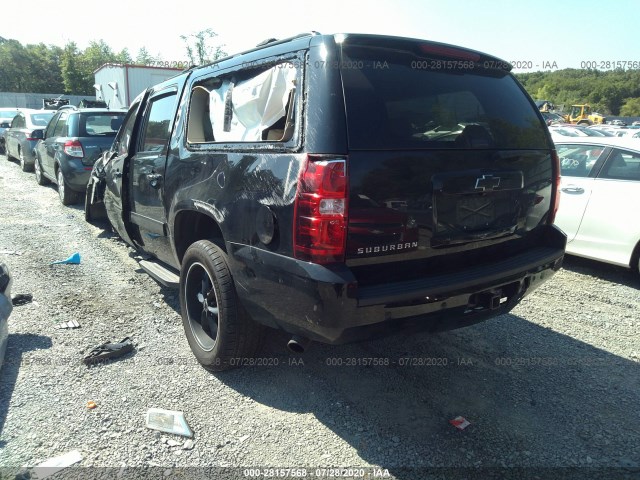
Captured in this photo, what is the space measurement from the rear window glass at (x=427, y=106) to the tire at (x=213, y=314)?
4.15ft

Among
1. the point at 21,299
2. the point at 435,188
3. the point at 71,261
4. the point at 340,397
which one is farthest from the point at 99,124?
the point at 435,188

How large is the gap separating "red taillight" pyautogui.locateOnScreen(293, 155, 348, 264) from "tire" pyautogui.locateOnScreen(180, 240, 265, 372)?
2.88 feet

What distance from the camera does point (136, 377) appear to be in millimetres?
3180

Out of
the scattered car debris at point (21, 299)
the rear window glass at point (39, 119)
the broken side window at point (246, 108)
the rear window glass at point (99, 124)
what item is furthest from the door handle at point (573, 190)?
the rear window glass at point (39, 119)

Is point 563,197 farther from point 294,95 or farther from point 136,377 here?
point 136,377

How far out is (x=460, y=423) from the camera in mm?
2732

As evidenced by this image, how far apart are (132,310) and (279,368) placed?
1699mm

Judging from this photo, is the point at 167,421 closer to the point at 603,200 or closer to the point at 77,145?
the point at 603,200

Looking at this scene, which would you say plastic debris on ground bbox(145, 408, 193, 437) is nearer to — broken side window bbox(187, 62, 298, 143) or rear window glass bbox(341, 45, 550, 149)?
broken side window bbox(187, 62, 298, 143)

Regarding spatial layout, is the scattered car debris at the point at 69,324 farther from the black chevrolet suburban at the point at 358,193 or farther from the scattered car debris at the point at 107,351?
the black chevrolet suburban at the point at 358,193

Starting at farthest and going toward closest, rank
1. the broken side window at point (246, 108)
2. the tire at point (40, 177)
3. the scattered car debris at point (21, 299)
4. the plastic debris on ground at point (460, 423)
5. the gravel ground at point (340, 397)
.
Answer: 1. the tire at point (40, 177)
2. the scattered car debris at point (21, 299)
3. the plastic debris on ground at point (460, 423)
4. the broken side window at point (246, 108)
5. the gravel ground at point (340, 397)

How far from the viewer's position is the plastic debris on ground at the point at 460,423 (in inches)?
106

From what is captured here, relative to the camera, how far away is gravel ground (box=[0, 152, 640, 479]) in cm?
246

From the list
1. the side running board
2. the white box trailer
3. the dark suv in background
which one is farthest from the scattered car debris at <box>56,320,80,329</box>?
the white box trailer
